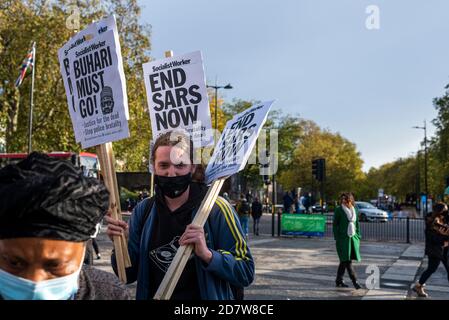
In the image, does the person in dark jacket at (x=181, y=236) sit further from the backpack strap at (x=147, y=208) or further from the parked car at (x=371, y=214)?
the parked car at (x=371, y=214)

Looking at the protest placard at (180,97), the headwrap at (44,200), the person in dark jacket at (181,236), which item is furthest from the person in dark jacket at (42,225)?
the protest placard at (180,97)

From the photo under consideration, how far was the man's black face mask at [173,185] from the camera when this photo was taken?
2.80 m

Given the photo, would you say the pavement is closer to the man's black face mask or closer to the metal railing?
the metal railing

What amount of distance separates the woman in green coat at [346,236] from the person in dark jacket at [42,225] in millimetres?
8191

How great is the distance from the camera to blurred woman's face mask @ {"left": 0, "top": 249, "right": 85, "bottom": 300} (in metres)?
1.44

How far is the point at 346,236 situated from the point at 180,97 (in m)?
6.72

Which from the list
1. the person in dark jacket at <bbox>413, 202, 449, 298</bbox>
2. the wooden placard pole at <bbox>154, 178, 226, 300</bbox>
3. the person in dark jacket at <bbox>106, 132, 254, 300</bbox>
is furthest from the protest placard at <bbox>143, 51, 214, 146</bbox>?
the person in dark jacket at <bbox>413, 202, 449, 298</bbox>

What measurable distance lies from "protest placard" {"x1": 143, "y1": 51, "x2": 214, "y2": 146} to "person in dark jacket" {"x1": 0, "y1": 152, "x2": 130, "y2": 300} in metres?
1.71

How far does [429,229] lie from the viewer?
9055mm

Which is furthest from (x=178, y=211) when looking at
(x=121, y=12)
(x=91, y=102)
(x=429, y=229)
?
(x=121, y=12)

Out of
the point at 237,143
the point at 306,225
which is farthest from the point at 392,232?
the point at 237,143

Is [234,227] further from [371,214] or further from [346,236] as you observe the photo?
[371,214]

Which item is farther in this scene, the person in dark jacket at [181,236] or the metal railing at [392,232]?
the metal railing at [392,232]

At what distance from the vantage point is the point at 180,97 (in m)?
3.38
